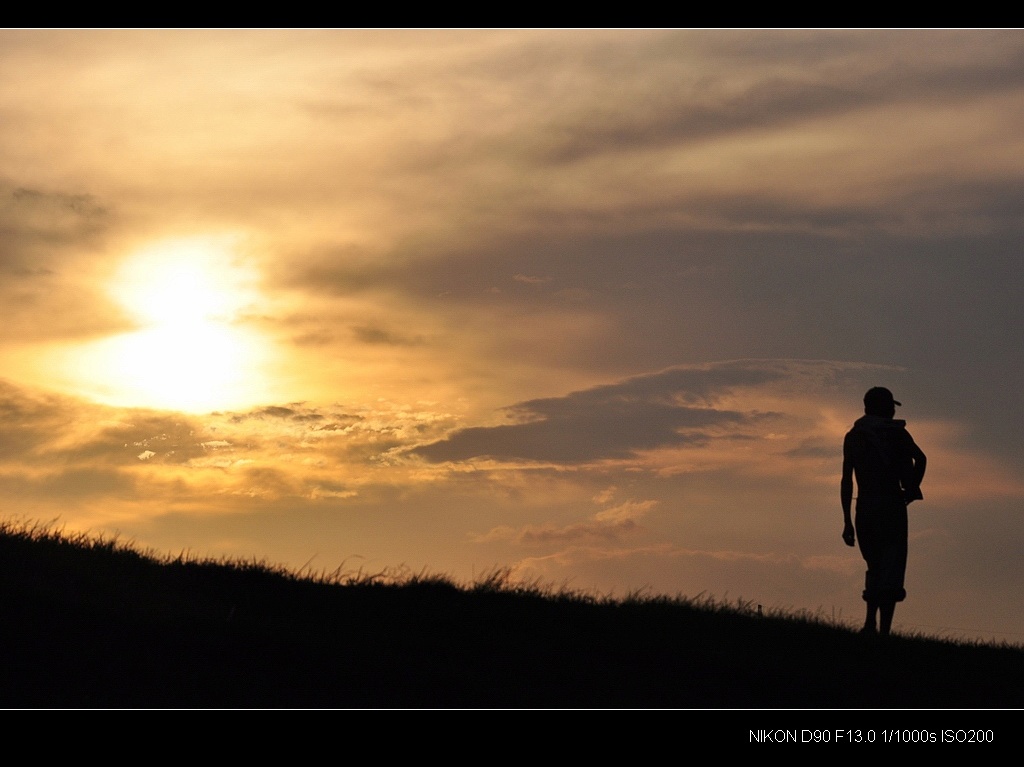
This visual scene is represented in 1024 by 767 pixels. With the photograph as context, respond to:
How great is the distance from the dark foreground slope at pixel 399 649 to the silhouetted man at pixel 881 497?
75 cm

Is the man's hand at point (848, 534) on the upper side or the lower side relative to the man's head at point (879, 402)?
lower

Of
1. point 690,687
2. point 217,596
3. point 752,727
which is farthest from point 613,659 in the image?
point 217,596

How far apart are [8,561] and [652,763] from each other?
28.5 ft

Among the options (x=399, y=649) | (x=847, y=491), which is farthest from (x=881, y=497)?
(x=399, y=649)

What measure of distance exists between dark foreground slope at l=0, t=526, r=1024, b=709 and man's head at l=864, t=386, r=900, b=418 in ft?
10.3

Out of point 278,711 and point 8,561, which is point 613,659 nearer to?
point 278,711

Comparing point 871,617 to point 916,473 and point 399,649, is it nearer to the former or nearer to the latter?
point 916,473

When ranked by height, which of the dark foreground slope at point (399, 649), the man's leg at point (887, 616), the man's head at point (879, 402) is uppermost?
the man's head at point (879, 402)

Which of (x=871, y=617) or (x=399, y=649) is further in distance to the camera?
(x=871, y=617)

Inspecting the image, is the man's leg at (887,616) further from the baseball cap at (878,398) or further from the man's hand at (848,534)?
the baseball cap at (878,398)

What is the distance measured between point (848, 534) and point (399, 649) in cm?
699

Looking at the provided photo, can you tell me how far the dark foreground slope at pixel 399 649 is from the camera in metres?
11.3

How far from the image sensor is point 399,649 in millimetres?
13000

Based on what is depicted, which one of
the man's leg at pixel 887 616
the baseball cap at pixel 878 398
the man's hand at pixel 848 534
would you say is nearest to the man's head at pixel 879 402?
the baseball cap at pixel 878 398
